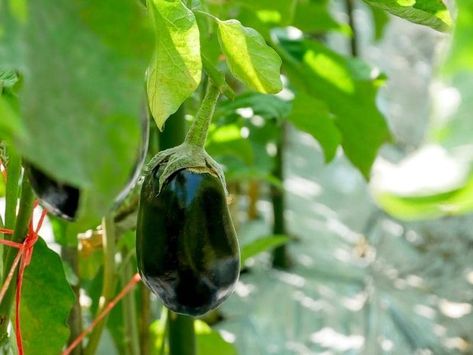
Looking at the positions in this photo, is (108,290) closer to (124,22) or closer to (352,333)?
(124,22)

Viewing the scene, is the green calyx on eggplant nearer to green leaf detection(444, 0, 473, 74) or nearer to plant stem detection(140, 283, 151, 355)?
green leaf detection(444, 0, 473, 74)

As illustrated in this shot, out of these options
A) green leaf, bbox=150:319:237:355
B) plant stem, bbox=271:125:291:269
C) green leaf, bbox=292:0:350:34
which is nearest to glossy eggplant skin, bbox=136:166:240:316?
green leaf, bbox=150:319:237:355

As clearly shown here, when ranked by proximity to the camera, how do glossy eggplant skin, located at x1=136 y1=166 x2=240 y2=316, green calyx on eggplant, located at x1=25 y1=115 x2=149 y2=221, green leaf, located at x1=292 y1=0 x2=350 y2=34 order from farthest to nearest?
green leaf, located at x1=292 y1=0 x2=350 y2=34, glossy eggplant skin, located at x1=136 y1=166 x2=240 y2=316, green calyx on eggplant, located at x1=25 y1=115 x2=149 y2=221

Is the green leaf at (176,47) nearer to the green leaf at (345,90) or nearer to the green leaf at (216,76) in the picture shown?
the green leaf at (216,76)

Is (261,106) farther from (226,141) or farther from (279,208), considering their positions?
(279,208)

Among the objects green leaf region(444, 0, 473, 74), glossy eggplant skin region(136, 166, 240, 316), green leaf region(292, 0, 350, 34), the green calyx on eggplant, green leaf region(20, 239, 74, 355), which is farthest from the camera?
green leaf region(292, 0, 350, 34)
